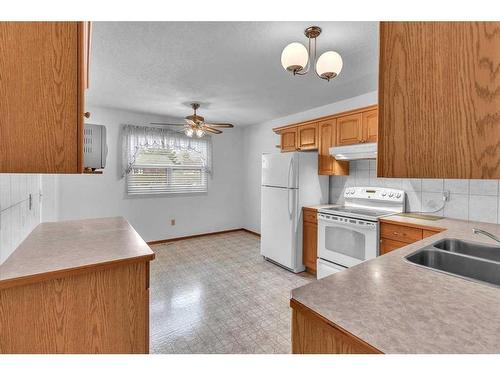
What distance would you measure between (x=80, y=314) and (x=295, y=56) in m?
1.85

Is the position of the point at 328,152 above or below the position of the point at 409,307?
above

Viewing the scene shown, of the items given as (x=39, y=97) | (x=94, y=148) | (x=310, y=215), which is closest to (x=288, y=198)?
(x=310, y=215)

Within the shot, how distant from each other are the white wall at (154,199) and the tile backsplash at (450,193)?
2.79 meters

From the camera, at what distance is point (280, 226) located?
3.46 meters

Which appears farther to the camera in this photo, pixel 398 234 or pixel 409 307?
pixel 398 234

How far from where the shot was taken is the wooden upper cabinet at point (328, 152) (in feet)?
10.5

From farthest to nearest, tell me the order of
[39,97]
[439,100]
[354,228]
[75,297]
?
[354,228] → [75,297] → [39,97] → [439,100]

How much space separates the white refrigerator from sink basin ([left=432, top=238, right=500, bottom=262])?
1.79 m

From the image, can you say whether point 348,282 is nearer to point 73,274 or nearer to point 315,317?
point 315,317

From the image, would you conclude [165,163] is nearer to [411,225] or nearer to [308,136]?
[308,136]

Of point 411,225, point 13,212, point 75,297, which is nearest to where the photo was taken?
point 75,297

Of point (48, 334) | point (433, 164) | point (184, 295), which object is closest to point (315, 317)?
point (433, 164)

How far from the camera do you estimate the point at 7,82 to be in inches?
28.2
